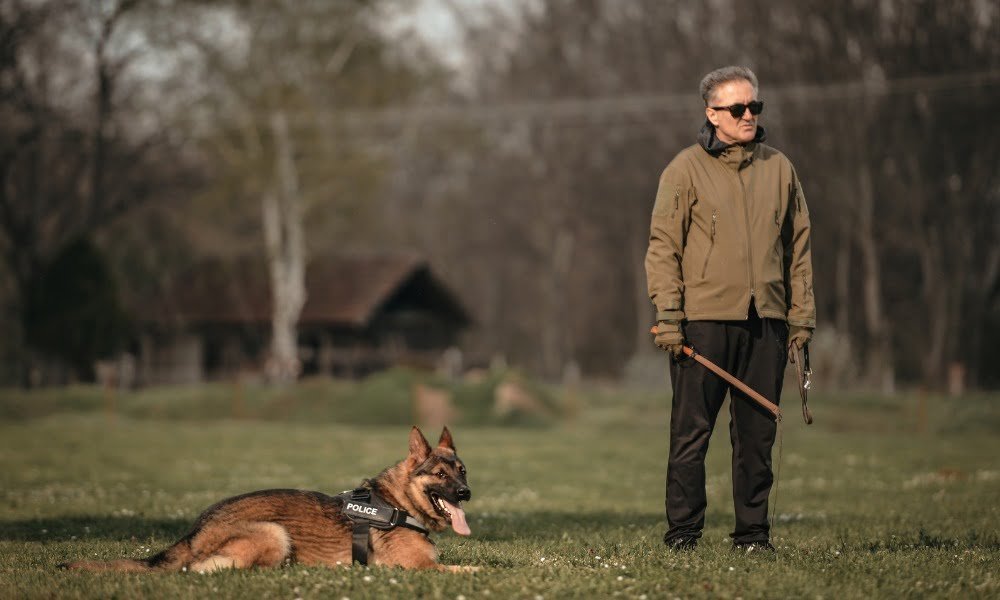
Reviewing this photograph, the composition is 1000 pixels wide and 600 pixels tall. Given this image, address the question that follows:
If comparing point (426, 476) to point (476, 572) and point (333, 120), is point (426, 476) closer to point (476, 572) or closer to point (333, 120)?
point (476, 572)

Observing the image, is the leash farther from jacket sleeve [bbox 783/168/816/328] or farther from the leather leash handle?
the leather leash handle

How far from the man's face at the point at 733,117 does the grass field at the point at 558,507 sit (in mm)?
2571

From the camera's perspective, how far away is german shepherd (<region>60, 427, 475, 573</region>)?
6.25 m

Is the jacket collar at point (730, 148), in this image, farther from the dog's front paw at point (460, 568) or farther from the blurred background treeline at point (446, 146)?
the blurred background treeline at point (446, 146)

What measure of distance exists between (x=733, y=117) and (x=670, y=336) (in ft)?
4.66

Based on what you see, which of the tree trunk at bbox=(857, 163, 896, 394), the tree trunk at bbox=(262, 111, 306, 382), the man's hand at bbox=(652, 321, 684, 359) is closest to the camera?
the man's hand at bbox=(652, 321, 684, 359)

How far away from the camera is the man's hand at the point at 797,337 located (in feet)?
23.3

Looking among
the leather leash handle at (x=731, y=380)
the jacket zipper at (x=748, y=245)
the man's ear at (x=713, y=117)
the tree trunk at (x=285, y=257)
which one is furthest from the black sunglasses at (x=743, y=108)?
the tree trunk at (x=285, y=257)

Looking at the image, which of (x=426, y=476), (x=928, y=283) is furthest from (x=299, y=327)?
(x=426, y=476)

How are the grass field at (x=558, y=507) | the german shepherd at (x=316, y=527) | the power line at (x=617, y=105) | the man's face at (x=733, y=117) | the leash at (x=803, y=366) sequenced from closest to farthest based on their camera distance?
1. the grass field at (x=558, y=507)
2. the german shepherd at (x=316, y=527)
3. the man's face at (x=733, y=117)
4. the leash at (x=803, y=366)
5. the power line at (x=617, y=105)

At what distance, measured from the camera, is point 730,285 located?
272 inches

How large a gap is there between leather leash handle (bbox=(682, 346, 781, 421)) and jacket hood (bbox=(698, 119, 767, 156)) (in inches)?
49.3

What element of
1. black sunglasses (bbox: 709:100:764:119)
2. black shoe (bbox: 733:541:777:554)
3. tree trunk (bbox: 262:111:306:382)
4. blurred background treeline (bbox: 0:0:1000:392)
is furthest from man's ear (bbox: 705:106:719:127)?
tree trunk (bbox: 262:111:306:382)

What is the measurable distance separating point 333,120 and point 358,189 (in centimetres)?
288
